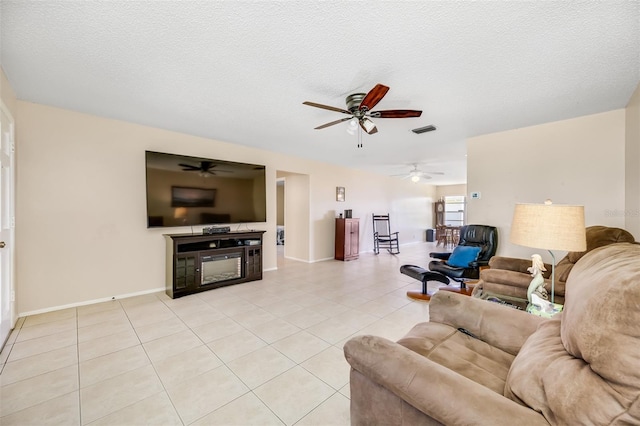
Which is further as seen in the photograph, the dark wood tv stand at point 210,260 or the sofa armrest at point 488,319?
the dark wood tv stand at point 210,260

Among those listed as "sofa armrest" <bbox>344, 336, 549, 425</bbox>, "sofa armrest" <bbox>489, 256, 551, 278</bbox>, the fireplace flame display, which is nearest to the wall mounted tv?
the fireplace flame display

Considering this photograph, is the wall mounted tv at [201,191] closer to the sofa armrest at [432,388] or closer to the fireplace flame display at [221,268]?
the fireplace flame display at [221,268]

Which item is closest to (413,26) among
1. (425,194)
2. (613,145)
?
Result: (613,145)

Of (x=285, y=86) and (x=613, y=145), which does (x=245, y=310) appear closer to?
(x=285, y=86)

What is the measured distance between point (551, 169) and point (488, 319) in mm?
3229

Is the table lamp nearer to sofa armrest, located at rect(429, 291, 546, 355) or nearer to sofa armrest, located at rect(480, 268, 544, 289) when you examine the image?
sofa armrest, located at rect(429, 291, 546, 355)

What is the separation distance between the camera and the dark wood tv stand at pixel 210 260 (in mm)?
3566

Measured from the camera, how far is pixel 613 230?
201 cm

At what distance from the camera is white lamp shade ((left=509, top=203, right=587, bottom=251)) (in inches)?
60.6

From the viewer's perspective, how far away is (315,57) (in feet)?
6.61

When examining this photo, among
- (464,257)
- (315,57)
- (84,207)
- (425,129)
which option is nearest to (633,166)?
(464,257)

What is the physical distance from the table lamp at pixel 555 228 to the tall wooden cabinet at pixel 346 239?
15.1 feet

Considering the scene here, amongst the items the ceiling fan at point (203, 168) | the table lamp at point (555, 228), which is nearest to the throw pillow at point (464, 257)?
the table lamp at point (555, 228)

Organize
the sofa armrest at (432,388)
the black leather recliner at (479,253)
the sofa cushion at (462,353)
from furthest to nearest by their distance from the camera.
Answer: the black leather recliner at (479,253)
the sofa cushion at (462,353)
the sofa armrest at (432,388)
